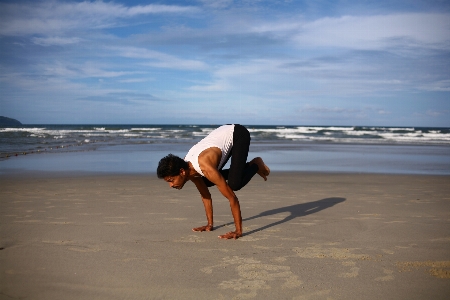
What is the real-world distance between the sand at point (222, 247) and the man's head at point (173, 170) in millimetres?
655

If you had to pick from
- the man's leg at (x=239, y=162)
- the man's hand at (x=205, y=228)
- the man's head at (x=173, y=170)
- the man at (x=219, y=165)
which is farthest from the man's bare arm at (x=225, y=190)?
the man's hand at (x=205, y=228)

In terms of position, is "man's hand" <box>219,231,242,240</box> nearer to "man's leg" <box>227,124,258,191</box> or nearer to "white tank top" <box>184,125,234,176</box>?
"man's leg" <box>227,124,258,191</box>

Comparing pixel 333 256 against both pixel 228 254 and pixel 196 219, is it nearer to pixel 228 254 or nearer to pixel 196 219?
pixel 228 254

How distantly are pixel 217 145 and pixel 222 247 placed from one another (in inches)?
42.6

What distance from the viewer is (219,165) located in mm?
4410

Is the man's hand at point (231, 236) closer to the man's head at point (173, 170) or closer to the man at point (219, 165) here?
the man at point (219, 165)

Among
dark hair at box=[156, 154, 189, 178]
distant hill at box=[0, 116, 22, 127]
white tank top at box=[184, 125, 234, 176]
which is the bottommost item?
dark hair at box=[156, 154, 189, 178]

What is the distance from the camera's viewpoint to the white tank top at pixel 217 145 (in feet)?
14.2

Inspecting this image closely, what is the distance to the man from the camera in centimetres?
422

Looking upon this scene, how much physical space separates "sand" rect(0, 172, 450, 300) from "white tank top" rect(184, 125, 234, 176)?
2.82 feet

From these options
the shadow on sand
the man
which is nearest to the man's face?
the man

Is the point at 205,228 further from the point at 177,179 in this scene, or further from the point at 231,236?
the point at 177,179

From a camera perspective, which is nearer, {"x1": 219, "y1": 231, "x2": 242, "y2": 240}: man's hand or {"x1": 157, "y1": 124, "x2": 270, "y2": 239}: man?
{"x1": 157, "y1": 124, "x2": 270, "y2": 239}: man

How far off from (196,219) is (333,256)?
214cm
